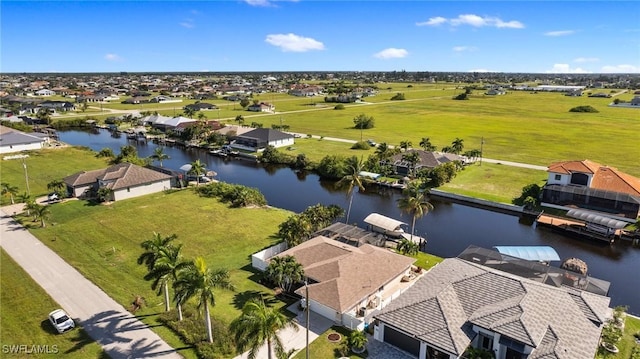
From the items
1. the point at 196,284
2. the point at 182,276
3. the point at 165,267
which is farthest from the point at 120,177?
the point at 196,284

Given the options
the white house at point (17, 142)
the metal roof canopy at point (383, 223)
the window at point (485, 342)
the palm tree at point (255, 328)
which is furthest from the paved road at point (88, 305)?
the white house at point (17, 142)

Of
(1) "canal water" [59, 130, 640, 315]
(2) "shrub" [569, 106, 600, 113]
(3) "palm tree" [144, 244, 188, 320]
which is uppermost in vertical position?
(2) "shrub" [569, 106, 600, 113]

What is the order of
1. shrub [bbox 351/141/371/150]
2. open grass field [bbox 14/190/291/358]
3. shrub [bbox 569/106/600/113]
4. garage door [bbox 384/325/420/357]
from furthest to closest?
shrub [bbox 569/106/600/113] < shrub [bbox 351/141/371/150] < open grass field [bbox 14/190/291/358] < garage door [bbox 384/325/420/357]

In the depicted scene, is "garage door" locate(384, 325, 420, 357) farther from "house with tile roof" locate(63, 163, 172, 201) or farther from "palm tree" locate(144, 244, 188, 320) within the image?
"house with tile roof" locate(63, 163, 172, 201)

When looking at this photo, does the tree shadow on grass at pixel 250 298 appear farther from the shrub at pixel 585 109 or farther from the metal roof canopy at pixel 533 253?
the shrub at pixel 585 109

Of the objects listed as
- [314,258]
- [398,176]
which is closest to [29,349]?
[314,258]

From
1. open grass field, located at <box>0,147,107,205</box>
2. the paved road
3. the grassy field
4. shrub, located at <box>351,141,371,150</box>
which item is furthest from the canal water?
the grassy field

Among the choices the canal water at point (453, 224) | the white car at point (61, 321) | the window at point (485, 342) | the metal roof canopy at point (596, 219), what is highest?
the metal roof canopy at point (596, 219)

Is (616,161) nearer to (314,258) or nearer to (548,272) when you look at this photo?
(548,272)
